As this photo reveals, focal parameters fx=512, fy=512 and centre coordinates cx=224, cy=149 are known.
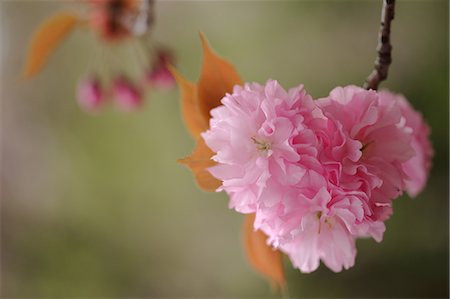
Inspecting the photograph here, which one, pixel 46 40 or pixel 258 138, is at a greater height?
pixel 46 40

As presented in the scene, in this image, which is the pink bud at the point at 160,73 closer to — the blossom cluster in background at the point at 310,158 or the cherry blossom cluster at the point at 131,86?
the cherry blossom cluster at the point at 131,86

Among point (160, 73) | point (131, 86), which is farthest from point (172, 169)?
point (160, 73)

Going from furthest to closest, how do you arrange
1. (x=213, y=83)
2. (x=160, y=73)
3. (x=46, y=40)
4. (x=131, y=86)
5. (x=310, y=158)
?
(x=131, y=86), (x=160, y=73), (x=46, y=40), (x=213, y=83), (x=310, y=158)

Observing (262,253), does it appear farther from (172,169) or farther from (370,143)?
(172,169)

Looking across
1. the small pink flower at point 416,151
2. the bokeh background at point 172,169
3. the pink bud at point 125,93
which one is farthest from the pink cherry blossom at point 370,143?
the bokeh background at point 172,169

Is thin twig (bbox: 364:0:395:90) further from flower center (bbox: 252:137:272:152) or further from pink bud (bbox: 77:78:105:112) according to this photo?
pink bud (bbox: 77:78:105:112)

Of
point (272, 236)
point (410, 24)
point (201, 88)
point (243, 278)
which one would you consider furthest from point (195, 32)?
point (272, 236)

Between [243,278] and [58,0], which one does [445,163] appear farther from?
[58,0]

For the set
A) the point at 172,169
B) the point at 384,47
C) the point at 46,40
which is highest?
the point at 172,169
